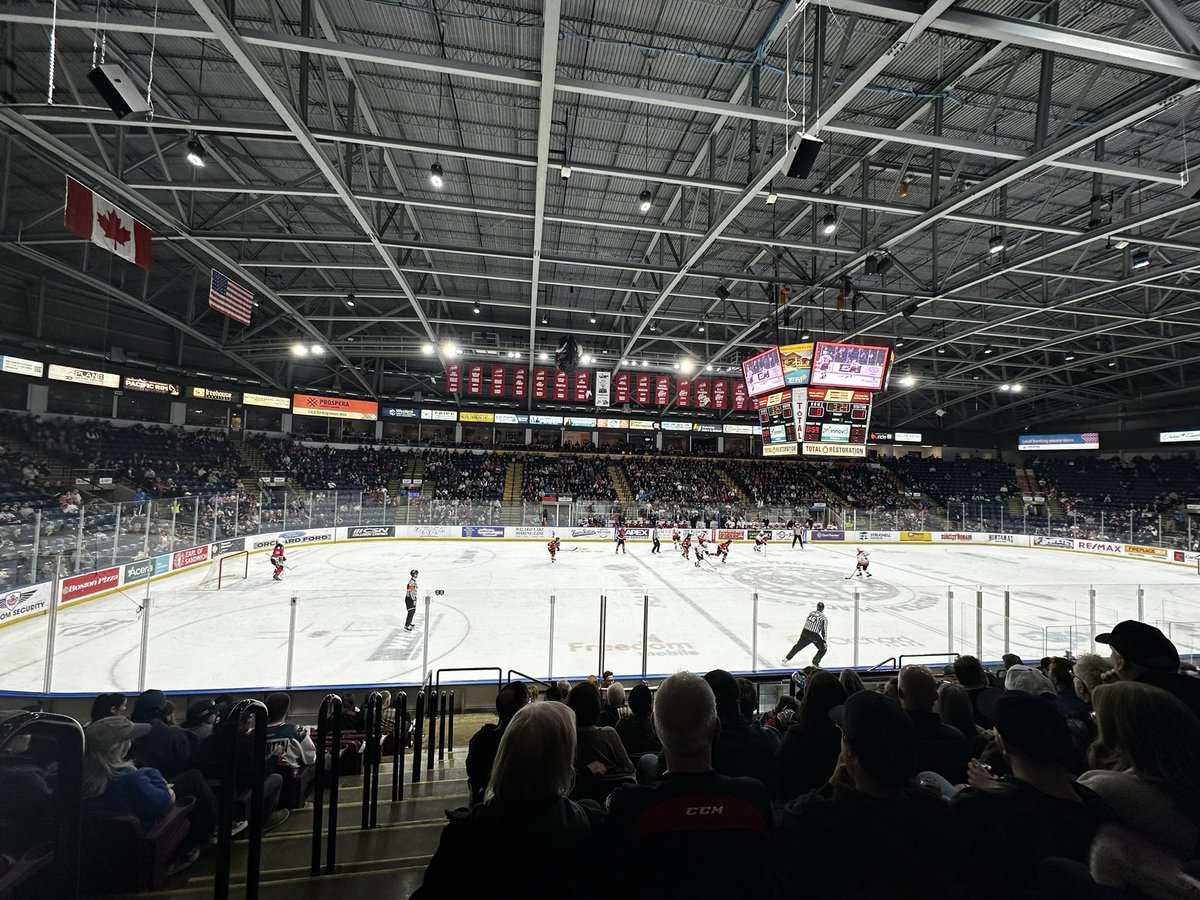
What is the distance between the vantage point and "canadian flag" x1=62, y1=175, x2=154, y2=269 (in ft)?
35.8

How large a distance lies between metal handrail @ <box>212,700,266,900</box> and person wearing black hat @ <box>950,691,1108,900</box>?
8.29 ft

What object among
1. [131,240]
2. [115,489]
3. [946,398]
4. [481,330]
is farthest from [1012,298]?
[115,489]

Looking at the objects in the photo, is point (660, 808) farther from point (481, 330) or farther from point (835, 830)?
point (481, 330)

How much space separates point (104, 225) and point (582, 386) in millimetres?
19494

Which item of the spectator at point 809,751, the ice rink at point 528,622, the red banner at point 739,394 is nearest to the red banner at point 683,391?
the red banner at point 739,394

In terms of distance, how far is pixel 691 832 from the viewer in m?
1.54

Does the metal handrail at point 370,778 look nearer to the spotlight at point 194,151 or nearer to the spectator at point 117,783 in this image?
the spectator at point 117,783

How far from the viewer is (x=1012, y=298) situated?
22219 mm

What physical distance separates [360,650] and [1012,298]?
27516 millimetres

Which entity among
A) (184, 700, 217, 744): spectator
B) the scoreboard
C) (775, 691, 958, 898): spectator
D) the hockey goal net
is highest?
the scoreboard

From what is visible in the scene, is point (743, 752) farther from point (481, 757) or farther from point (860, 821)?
point (481, 757)

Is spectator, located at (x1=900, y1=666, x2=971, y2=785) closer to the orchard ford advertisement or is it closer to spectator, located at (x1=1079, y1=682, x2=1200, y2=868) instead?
spectator, located at (x1=1079, y1=682, x2=1200, y2=868)

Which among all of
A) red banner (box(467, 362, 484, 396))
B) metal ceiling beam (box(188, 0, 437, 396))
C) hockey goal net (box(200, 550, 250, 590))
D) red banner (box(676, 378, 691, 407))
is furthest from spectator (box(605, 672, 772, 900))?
red banner (box(676, 378, 691, 407))

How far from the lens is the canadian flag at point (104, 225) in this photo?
1091cm
